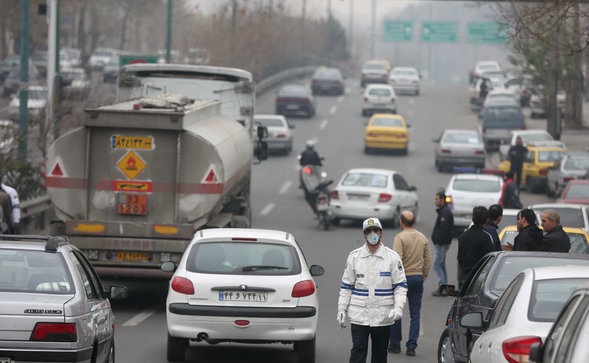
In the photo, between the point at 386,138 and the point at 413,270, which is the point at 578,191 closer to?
the point at 413,270

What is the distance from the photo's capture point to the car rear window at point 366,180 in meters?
32.8

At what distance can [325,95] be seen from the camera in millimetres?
80562

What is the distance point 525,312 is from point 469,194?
23.8m

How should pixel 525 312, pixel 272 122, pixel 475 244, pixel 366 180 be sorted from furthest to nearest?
pixel 272 122 → pixel 366 180 → pixel 475 244 → pixel 525 312

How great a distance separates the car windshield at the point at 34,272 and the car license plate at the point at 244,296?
3.41 m

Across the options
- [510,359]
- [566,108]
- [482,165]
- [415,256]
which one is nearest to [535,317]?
[510,359]

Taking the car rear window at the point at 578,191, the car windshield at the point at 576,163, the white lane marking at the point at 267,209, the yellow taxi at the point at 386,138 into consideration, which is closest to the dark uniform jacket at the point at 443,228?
the car rear window at the point at 578,191

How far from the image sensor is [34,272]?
10.3 metres

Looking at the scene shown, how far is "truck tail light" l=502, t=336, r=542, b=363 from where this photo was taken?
27.2 ft

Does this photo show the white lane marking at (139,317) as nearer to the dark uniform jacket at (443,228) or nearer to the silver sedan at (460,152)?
the dark uniform jacket at (443,228)

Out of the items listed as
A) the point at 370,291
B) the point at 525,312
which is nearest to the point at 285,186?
the point at 370,291

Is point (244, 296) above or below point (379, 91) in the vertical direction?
below

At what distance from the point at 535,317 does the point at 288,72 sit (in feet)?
271

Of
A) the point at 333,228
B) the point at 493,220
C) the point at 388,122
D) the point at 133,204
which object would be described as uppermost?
the point at 388,122
